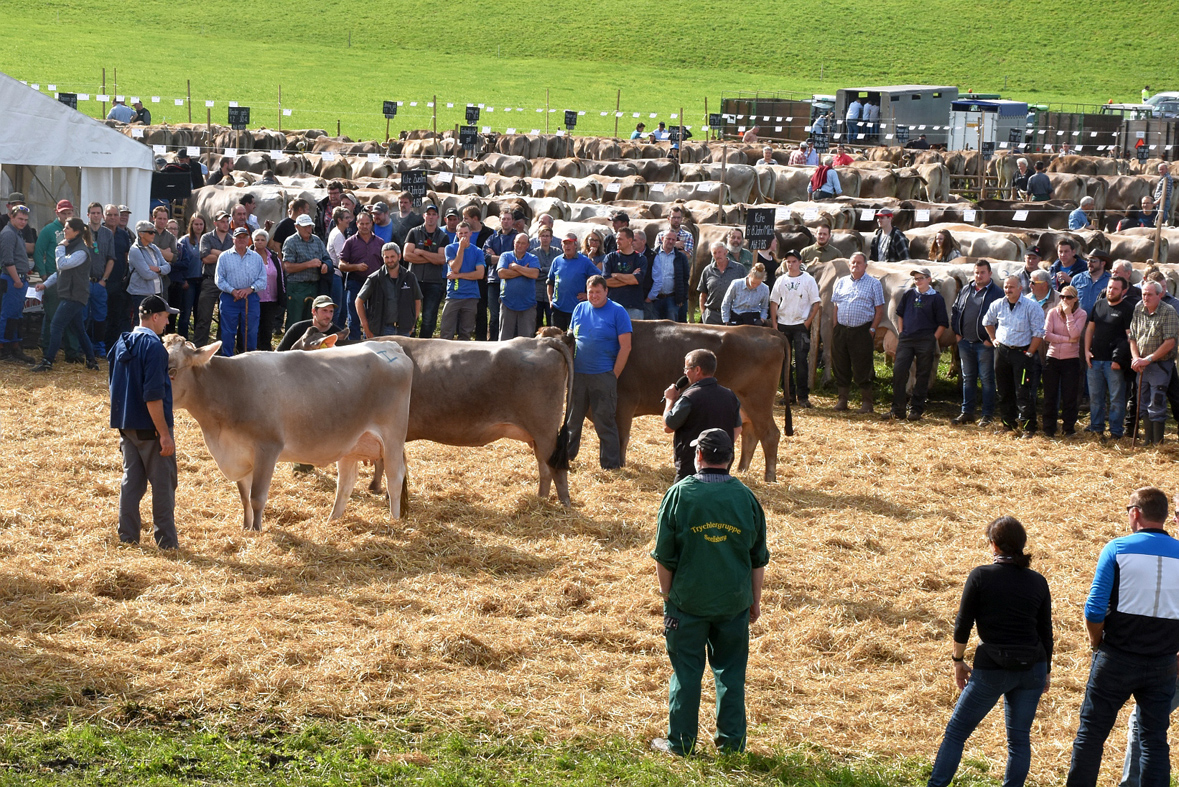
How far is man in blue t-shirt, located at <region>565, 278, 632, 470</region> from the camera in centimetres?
1077

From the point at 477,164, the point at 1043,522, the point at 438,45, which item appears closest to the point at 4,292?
the point at 1043,522

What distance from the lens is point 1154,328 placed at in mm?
12734

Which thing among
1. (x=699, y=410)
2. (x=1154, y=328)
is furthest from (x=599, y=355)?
(x=1154, y=328)

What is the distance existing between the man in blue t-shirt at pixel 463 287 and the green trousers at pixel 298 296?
1.81 metres

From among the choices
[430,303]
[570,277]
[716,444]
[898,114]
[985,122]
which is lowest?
[716,444]

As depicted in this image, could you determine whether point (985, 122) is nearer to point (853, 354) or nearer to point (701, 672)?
point (853, 354)

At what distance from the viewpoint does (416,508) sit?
976cm

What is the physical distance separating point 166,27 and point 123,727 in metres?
82.4

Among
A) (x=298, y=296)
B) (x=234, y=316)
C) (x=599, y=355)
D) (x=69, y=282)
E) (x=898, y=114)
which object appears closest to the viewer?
(x=599, y=355)

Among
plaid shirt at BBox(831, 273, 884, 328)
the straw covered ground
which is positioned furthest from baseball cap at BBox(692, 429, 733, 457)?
plaid shirt at BBox(831, 273, 884, 328)

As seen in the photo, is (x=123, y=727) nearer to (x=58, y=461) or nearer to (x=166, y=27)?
(x=58, y=461)

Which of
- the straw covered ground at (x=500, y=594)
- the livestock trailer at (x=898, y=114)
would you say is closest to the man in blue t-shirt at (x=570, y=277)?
the straw covered ground at (x=500, y=594)

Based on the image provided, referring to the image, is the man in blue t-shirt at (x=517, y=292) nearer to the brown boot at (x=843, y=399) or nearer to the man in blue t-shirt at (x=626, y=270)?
the man in blue t-shirt at (x=626, y=270)

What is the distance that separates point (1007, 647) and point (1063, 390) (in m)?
8.96
